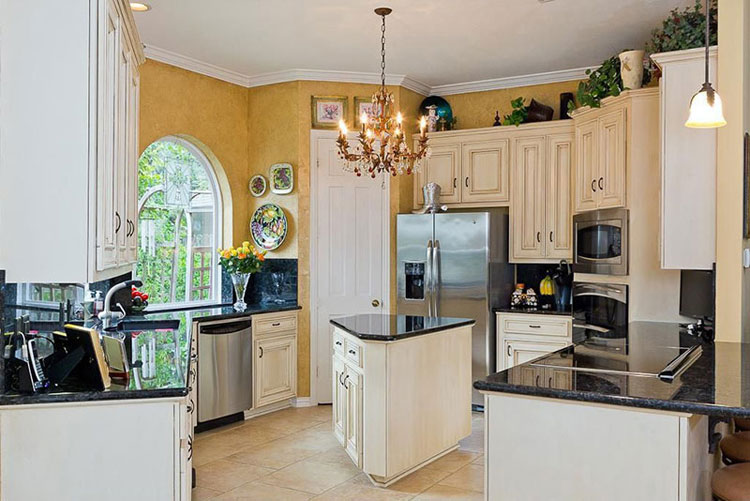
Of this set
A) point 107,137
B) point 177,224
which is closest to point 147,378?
point 107,137

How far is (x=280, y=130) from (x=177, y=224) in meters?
1.19

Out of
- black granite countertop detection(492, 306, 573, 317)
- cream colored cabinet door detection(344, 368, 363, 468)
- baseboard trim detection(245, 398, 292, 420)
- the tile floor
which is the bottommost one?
the tile floor

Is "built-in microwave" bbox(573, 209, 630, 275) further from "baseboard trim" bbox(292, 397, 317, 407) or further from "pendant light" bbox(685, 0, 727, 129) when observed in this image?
"baseboard trim" bbox(292, 397, 317, 407)

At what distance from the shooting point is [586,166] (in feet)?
16.4

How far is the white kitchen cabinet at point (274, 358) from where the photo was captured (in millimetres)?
5395

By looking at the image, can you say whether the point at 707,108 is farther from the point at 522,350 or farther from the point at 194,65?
the point at 194,65

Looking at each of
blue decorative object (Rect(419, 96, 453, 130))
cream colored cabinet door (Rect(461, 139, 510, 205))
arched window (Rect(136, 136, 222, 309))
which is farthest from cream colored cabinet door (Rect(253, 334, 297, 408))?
blue decorative object (Rect(419, 96, 453, 130))

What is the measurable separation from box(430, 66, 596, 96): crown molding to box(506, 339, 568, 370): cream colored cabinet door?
7.42ft

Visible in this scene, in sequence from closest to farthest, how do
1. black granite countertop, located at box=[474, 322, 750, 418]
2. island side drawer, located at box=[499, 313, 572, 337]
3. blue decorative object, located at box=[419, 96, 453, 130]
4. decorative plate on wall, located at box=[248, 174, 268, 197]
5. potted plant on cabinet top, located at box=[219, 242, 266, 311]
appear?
black granite countertop, located at box=[474, 322, 750, 418], island side drawer, located at box=[499, 313, 572, 337], potted plant on cabinet top, located at box=[219, 242, 266, 311], decorative plate on wall, located at box=[248, 174, 268, 197], blue decorative object, located at box=[419, 96, 453, 130]

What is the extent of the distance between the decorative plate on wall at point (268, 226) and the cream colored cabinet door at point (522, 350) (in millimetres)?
2104

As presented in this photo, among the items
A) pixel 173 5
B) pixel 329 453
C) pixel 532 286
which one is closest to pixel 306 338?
pixel 329 453

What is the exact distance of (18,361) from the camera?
8.11 feet

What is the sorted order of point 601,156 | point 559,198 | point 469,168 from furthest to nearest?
1. point 469,168
2. point 559,198
3. point 601,156

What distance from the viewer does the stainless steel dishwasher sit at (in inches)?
195
